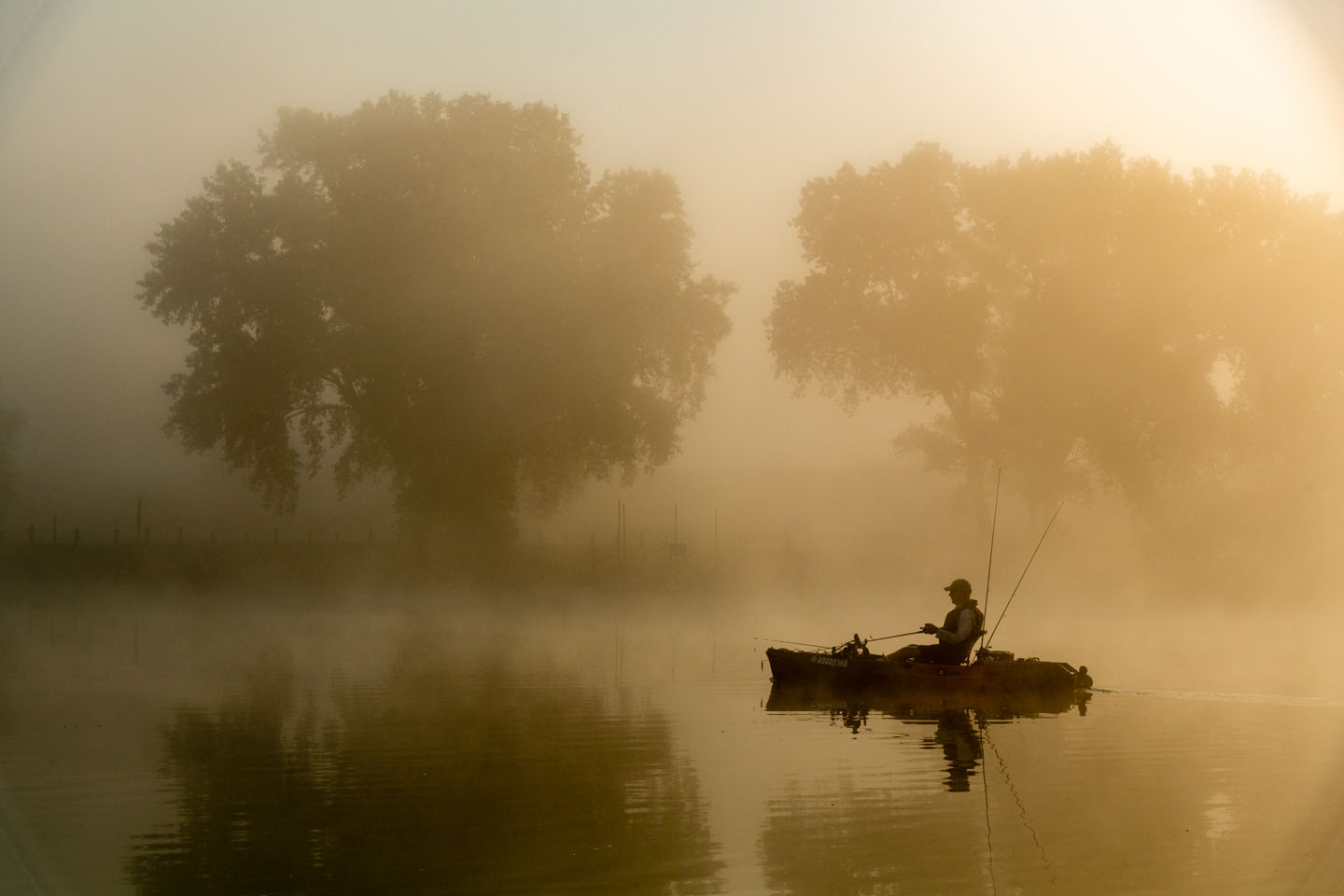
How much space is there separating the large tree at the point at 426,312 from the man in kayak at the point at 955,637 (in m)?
20.7

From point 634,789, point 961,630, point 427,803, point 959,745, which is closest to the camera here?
point 427,803

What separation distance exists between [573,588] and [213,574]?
11.5 m

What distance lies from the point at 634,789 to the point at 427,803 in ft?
6.67

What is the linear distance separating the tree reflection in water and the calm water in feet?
0.14

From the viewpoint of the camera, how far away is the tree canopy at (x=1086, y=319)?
4612cm

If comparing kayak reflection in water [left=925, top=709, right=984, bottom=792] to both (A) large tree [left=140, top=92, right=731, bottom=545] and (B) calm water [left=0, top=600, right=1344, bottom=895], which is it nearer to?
(B) calm water [left=0, top=600, right=1344, bottom=895]

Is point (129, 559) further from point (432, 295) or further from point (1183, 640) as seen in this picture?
point (1183, 640)

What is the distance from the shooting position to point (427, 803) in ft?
44.6

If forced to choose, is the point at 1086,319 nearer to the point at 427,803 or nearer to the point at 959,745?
the point at 959,745

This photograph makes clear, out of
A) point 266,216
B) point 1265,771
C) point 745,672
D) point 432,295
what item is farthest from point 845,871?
point 266,216

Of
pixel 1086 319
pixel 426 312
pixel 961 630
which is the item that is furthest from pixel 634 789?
pixel 1086 319

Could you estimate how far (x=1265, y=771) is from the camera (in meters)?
15.7

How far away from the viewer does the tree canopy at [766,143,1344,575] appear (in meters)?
46.1

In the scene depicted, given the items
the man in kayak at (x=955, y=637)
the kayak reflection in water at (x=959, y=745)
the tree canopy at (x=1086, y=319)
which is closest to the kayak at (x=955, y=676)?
the man in kayak at (x=955, y=637)
